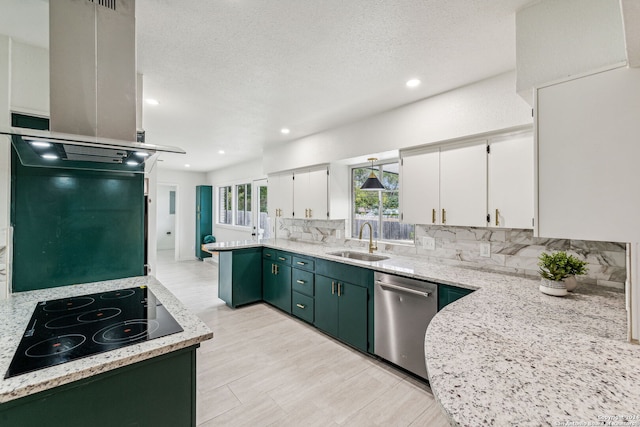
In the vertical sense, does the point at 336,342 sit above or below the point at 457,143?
below

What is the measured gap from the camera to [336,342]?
118 inches

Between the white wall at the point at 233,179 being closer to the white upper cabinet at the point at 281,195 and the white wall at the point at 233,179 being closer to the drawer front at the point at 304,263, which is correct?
the white upper cabinet at the point at 281,195

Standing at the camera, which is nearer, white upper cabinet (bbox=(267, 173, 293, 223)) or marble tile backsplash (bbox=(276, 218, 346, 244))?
marble tile backsplash (bbox=(276, 218, 346, 244))

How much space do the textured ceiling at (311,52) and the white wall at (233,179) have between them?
296 cm

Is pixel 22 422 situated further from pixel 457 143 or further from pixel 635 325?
pixel 457 143

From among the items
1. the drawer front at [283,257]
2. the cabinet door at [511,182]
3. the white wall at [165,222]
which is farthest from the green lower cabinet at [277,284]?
the white wall at [165,222]

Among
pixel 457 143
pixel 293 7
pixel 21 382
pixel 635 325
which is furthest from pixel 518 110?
pixel 21 382

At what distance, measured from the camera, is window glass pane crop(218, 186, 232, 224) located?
292 inches

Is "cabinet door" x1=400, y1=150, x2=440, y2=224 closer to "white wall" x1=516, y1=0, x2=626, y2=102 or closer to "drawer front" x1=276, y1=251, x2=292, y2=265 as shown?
"white wall" x1=516, y1=0, x2=626, y2=102

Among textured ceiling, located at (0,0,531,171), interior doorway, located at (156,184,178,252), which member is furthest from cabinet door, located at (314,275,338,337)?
interior doorway, located at (156,184,178,252)

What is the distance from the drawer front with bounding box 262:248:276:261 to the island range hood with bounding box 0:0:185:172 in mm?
2608

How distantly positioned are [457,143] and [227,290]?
3505 mm

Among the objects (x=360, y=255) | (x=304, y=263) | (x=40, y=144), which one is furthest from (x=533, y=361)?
(x=304, y=263)

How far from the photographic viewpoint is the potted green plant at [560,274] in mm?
1718
